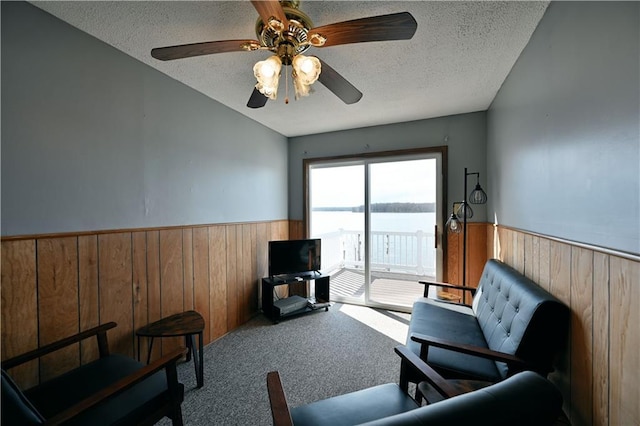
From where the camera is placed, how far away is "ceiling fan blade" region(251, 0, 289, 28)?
3.37 ft

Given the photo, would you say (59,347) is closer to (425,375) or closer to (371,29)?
(425,375)

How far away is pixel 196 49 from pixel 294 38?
54 centimetres

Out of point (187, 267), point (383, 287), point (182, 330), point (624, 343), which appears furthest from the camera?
point (383, 287)

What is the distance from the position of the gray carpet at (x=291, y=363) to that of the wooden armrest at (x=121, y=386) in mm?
616

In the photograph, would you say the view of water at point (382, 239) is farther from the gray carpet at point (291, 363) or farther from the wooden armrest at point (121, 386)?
the wooden armrest at point (121, 386)

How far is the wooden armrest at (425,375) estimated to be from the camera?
1.04m

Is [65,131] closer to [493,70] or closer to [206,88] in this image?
[206,88]

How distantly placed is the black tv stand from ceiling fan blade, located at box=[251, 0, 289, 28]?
8.50 feet

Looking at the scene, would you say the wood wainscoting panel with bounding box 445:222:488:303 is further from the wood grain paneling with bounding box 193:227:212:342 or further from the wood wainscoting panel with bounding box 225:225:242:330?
the wood grain paneling with bounding box 193:227:212:342

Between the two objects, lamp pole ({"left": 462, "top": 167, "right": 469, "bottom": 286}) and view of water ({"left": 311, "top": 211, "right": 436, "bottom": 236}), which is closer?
lamp pole ({"left": 462, "top": 167, "right": 469, "bottom": 286})

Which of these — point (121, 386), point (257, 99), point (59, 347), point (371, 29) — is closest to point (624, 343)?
point (371, 29)

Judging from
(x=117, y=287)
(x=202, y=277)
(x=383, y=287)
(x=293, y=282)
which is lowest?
(x=383, y=287)

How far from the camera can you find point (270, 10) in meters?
1.08

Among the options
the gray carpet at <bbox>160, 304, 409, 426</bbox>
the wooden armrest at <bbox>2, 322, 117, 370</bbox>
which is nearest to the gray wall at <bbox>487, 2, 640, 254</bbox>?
the gray carpet at <bbox>160, 304, 409, 426</bbox>
